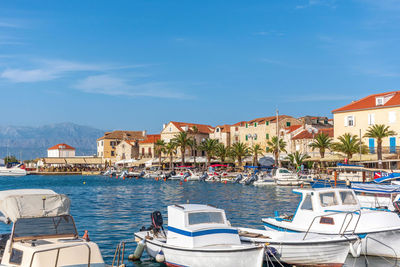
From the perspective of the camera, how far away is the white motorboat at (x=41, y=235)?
12.3 metres

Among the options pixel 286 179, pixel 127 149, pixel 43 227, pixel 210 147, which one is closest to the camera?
pixel 43 227

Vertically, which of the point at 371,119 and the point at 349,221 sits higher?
the point at 371,119

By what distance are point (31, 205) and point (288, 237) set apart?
10025 mm

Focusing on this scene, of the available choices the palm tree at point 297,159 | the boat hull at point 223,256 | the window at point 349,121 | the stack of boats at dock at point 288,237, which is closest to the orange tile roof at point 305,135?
the palm tree at point 297,159

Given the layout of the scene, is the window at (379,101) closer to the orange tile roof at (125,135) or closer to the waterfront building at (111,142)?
the waterfront building at (111,142)

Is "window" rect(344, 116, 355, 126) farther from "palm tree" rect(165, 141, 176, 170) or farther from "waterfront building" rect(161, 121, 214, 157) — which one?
"waterfront building" rect(161, 121, 214, 157)

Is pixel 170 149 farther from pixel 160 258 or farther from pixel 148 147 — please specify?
pixel 160 258

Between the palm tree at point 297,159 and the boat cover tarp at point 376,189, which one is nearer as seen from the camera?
the boat cover tarp at point 376,189

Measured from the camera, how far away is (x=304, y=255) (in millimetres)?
17406

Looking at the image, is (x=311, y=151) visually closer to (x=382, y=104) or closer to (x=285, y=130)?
(x=285, y=130)

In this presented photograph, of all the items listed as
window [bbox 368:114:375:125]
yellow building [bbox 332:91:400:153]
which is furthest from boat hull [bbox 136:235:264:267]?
window [bbox 368:114:375:125]

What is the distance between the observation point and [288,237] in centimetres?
1870

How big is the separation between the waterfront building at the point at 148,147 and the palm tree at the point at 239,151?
32.4 meters

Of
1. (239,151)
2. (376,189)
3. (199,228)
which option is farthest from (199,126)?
(199,228)
